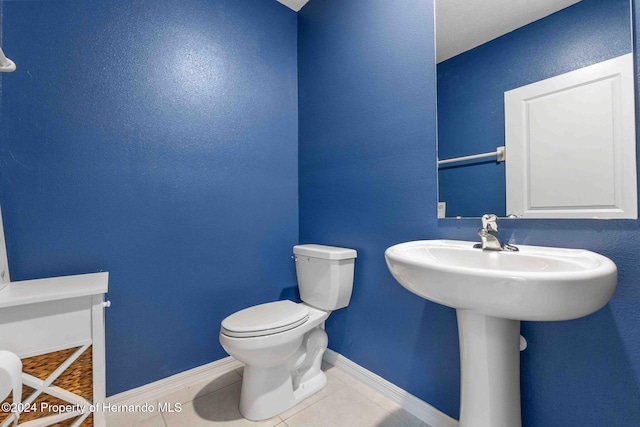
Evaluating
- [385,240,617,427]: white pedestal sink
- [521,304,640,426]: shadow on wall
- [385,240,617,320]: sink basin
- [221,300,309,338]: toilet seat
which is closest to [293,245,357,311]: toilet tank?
[221,300,309,338]: toilet seat

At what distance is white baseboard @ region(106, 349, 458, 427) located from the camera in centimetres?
119

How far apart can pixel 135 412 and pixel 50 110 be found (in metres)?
1.45

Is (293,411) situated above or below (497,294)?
below

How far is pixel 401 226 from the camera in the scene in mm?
1306

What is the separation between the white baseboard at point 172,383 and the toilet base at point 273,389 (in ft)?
1.22

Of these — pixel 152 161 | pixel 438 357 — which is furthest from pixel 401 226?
pixel 152 161

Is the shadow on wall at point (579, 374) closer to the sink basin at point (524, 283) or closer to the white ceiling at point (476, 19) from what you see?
the sink basin at point (524, 283)

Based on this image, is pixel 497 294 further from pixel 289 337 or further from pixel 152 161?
pixel 152 161

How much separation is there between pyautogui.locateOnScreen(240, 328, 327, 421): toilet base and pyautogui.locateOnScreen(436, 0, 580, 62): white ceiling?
1605 mm

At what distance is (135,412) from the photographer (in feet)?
4.17

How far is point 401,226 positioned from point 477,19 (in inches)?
36.6

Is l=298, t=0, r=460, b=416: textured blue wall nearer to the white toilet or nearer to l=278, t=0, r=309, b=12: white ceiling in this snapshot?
l=278, t=0, r=309, b=12: white ceiling

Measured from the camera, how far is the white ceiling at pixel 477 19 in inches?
37.3

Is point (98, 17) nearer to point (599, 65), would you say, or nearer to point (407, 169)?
point (407, 169)
